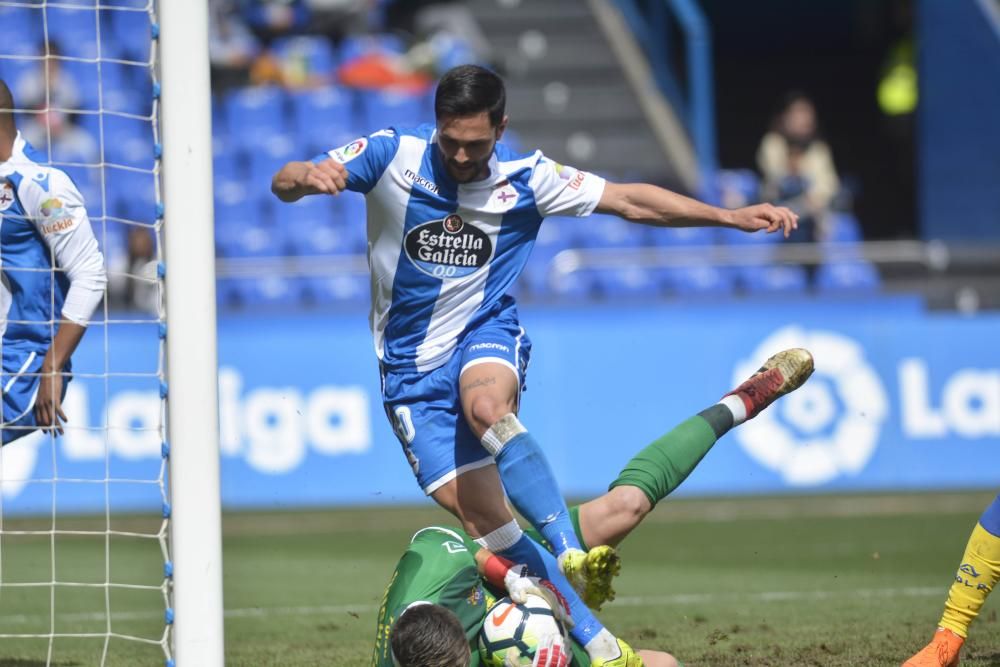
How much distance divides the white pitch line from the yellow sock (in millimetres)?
2028

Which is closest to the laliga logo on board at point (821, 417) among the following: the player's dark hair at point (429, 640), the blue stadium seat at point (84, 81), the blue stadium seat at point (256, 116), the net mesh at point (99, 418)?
the net mesh at point (99, 418)

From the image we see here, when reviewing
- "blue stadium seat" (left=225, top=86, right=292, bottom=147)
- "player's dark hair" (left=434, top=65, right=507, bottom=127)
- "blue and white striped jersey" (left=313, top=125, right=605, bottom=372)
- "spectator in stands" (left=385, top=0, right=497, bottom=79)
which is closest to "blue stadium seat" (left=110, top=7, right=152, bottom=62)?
"blue stadium seat" (left=225, top=86, right=292, bottom=147)

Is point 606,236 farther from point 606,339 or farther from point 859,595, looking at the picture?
point 859,595

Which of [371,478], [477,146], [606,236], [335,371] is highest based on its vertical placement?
[477,146]

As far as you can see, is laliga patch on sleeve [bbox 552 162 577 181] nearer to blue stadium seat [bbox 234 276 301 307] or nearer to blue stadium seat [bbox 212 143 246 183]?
blue stadium seat [bbox 234 276 301 307]

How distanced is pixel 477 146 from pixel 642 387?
7.07 m

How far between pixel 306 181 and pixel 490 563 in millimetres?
1591

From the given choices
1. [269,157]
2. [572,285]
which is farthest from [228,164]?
[572,285]

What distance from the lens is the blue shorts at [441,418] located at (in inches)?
236

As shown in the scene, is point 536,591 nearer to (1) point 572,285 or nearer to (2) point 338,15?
(1) point 572,285

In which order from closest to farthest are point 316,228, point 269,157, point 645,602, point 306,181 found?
point 306,181 → point 645,602 → point 316,228 → point 269,157

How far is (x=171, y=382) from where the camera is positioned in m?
5.00

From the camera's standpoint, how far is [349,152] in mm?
5641

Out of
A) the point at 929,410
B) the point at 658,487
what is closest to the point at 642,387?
the point at 929,410
